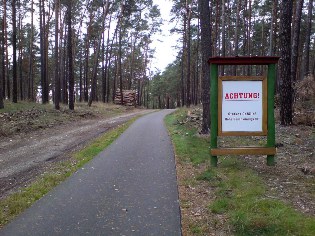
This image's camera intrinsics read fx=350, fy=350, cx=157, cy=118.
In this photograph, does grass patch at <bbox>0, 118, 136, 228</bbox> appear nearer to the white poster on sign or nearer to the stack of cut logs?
the white poster on sign

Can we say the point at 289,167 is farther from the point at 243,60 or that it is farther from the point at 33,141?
→ the point at 33,141

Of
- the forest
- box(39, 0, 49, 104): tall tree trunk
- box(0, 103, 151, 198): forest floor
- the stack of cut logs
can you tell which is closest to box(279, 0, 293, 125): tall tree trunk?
the forest

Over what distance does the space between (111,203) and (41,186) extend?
1.98 metres

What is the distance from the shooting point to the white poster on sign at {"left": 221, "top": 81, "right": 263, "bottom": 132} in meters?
8.41

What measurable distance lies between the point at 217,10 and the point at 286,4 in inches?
814

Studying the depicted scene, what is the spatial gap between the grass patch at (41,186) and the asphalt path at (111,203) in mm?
183

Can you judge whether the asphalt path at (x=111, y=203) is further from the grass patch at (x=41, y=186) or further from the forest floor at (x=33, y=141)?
the forest floor at (x=33, y=141)

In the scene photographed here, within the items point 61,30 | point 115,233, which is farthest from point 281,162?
point 61,30

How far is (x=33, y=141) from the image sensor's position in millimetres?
14172

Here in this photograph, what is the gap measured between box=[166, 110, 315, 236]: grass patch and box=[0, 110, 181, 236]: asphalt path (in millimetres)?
752

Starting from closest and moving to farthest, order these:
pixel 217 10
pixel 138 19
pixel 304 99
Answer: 1. pixel 304 99
2. pixel 217 10
3. pixel 138 19

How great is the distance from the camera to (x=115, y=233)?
480cm

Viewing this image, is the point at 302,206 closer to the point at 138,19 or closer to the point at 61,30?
the point at 61,30

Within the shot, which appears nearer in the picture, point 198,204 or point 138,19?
point 198,204
